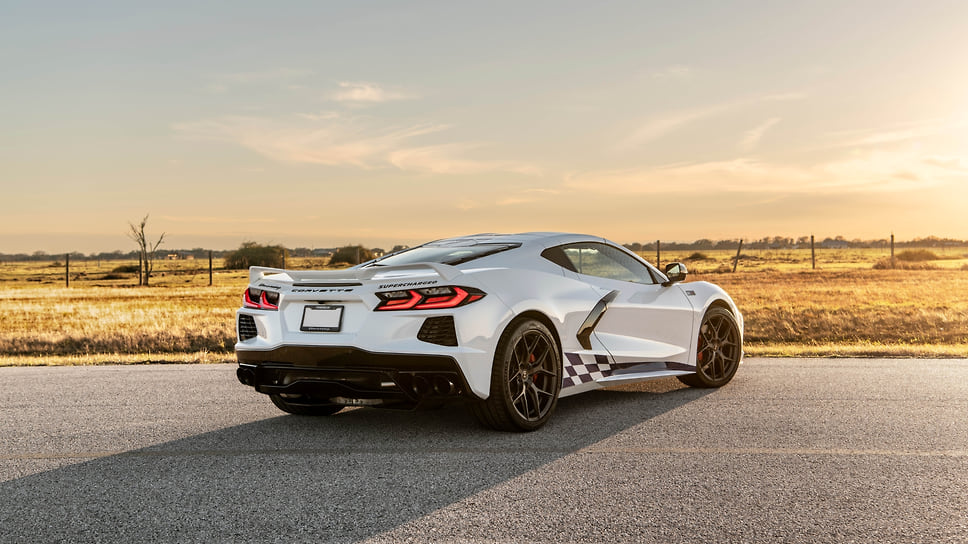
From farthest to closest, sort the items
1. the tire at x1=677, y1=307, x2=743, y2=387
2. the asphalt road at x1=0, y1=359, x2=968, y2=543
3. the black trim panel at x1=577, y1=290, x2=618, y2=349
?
the tire at x1=677, y1=307, x2=743, y2=387 < the black trim panel at x1=577, y1=290, x2=618, y2=349 < the asphalt road at x1=0, y1=359, x2=968, y2=543

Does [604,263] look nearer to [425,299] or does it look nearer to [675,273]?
[675,273]

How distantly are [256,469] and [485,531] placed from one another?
185cm

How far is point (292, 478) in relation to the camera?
15.8ft

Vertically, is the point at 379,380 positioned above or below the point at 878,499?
above

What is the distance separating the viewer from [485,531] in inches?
150

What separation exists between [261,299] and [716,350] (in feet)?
14.4

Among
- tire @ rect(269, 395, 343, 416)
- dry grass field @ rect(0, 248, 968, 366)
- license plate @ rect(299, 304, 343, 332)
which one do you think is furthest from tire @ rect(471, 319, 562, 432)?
dry grass field @ rect(0, 248, 968, 366)

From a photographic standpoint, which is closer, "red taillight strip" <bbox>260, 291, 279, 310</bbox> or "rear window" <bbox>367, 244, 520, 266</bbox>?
"red taillight strip" <bbox>260, 291, 279, 310</bbox>

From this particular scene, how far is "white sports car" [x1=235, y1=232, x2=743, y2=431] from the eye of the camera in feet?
18.4

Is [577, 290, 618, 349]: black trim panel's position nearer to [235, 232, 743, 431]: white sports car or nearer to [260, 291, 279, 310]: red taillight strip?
[235, 232, 743, 431]: white sports car

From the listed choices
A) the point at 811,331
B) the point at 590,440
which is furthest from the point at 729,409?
the point at 811,331

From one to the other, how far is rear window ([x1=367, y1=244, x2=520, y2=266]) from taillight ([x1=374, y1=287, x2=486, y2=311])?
1.83ft

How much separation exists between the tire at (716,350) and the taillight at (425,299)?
128 inches

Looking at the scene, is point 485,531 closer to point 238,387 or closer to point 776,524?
point 776,524
